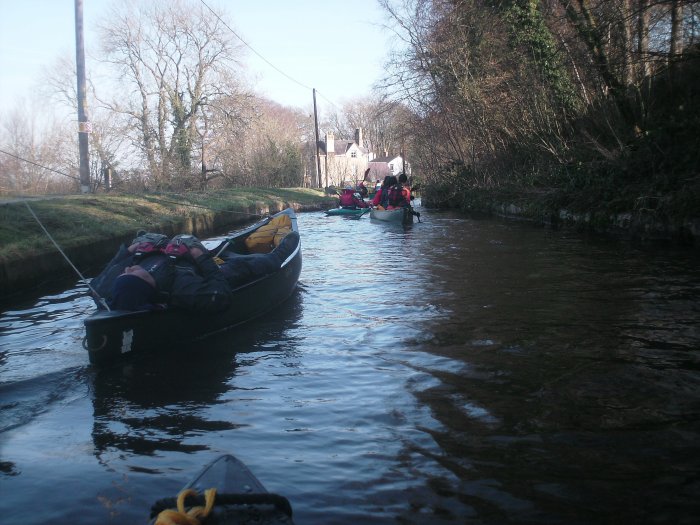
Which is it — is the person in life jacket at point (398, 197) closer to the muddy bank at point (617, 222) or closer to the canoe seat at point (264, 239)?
the muddy bank at point (617, 222)

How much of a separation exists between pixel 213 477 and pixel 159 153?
3566 cm

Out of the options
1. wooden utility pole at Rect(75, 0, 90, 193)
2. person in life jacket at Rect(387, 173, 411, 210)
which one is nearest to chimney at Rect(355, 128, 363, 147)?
person in life jacket at Rect(387, 173, 411, 210)

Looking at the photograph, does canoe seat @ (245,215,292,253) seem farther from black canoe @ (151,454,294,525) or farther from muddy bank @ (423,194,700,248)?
black canoe @ (151,454,294,525)

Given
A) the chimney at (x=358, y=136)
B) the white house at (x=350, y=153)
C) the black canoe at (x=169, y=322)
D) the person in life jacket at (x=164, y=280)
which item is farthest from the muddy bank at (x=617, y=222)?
the chimney at (x=358, y=136)

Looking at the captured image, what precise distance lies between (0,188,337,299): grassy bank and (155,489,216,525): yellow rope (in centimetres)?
565

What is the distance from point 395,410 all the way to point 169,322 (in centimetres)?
278

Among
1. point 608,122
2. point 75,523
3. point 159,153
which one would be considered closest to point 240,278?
point 75,523

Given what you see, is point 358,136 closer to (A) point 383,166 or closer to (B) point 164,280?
(A) point 383,166

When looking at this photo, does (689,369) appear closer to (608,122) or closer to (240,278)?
(240,278)

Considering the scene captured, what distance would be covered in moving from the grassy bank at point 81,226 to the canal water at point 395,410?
68.0 inches

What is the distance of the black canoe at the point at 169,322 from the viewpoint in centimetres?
592

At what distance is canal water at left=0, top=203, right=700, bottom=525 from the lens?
3.63m

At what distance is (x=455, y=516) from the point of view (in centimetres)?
341

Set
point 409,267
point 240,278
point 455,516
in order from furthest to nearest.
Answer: point 409,267 < point 240,278 < point 455,516
